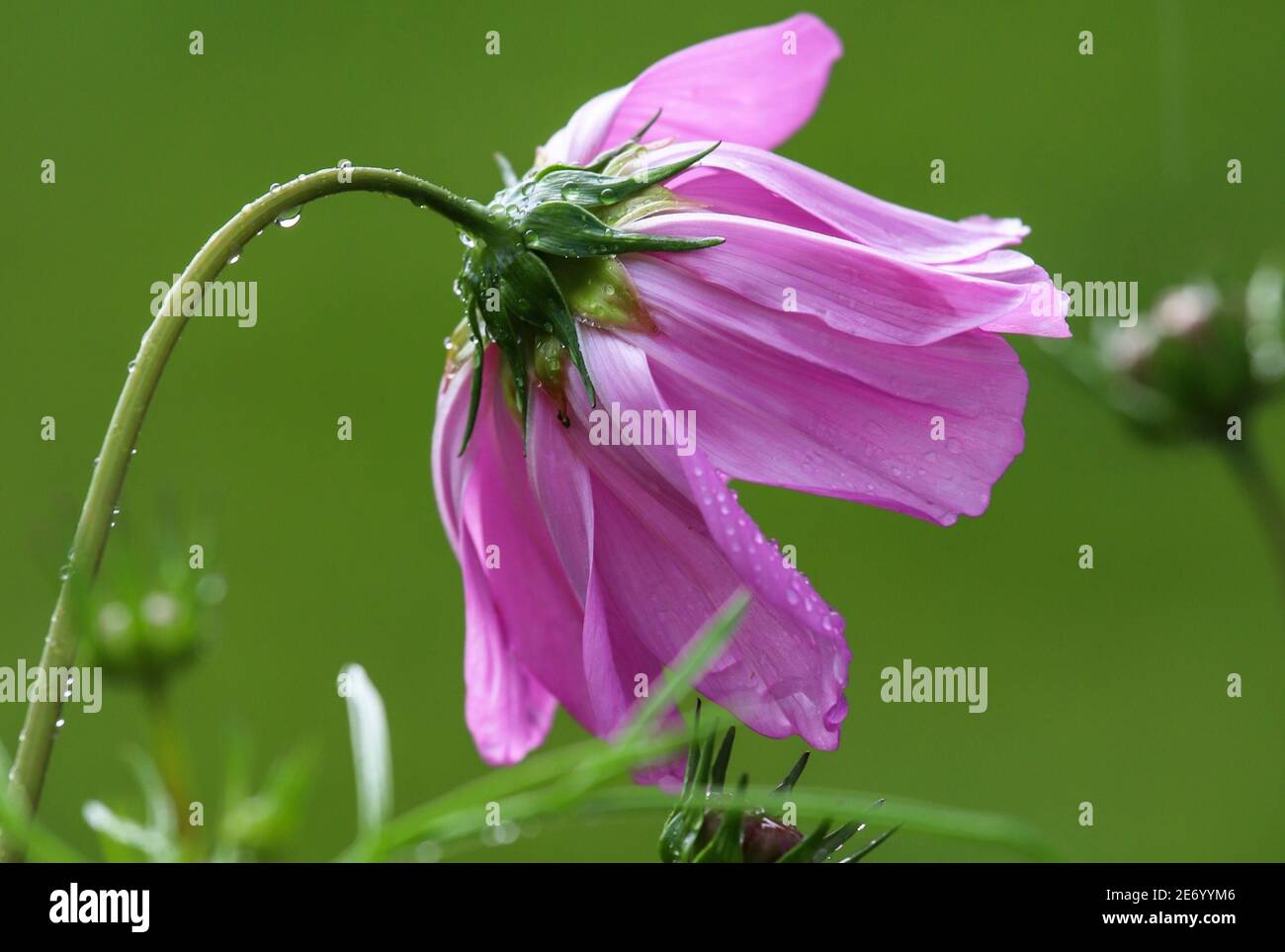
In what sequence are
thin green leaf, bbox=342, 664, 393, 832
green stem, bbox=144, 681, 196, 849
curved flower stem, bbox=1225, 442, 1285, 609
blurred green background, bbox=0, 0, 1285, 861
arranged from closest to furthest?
thin green leaf, bbox=342, 664, 393, 832 < green stem, bbox=144, 681, 196, 849 < curved flower stem, bbox=1225, 442, 1285, 609 < blurred green background, bbox=0, 0, 1285, 861

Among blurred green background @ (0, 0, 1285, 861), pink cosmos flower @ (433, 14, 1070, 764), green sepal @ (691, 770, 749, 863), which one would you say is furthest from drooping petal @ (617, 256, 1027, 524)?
blurred green background @ (0, 0, 1285, 861)

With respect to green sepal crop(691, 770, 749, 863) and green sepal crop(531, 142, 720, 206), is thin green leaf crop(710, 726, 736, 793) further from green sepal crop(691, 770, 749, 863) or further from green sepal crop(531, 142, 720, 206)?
green sepal crop(531, 142, 720, 206)

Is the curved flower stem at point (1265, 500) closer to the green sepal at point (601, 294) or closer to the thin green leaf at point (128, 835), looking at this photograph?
the green sepal at point (601, 294)

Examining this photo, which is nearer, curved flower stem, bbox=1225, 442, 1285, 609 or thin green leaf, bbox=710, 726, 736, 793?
thin green leaf, bbox=710, 726, 736, 793

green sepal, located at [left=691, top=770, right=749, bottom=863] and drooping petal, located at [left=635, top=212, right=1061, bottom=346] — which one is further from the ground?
drooping petal, located at [left=635, top=212, right=1061, bottom=346]

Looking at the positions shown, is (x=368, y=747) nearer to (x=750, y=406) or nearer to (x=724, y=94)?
(x=750, y=406)

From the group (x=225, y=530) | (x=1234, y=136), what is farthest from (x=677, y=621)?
(x=1234, y=136)

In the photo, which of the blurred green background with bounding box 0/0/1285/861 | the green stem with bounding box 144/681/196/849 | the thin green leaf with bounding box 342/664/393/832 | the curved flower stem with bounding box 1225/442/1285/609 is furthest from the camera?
the blurred green background with bounding box 0/0/1285/861

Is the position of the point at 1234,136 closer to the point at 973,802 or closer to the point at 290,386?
the point at 973,802

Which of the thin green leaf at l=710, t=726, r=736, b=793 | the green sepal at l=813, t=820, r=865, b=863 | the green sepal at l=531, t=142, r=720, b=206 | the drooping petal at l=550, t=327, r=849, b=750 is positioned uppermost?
the green sepal at l=531, t=142, r=720, b=206
